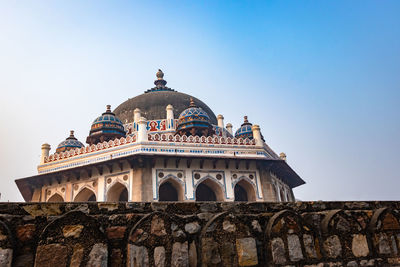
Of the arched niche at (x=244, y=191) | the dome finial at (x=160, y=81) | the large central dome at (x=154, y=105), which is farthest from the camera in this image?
the dome finial at (x=160, y=81)

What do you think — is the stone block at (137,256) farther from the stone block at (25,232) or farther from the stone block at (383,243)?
the stone block at (383,243)

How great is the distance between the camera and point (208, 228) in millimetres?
2861

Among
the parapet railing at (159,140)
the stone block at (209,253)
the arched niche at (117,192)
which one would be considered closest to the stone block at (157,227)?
the stone block at (209,253)

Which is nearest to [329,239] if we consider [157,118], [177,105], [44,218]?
[44,218]

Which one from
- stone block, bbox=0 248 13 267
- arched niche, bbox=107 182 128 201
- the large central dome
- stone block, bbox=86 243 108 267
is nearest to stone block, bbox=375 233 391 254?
stone block, bbox=86 243 108 267

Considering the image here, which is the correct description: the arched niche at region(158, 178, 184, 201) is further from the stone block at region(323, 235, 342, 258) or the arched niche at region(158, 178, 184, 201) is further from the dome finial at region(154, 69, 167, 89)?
the dome finial at region(154, 69, 167, 89)

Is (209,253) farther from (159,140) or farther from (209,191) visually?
(209,191)

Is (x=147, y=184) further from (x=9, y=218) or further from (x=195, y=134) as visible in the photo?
(x=9, y=218)

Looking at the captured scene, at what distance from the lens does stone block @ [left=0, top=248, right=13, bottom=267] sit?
230 cm

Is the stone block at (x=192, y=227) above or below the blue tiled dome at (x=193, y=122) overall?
below

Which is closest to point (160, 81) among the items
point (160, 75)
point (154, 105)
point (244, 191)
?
point (160, 75)

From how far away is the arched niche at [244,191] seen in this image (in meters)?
13.6

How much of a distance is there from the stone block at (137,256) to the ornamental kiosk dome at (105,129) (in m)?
12.8

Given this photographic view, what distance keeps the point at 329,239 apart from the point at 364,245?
421mm
